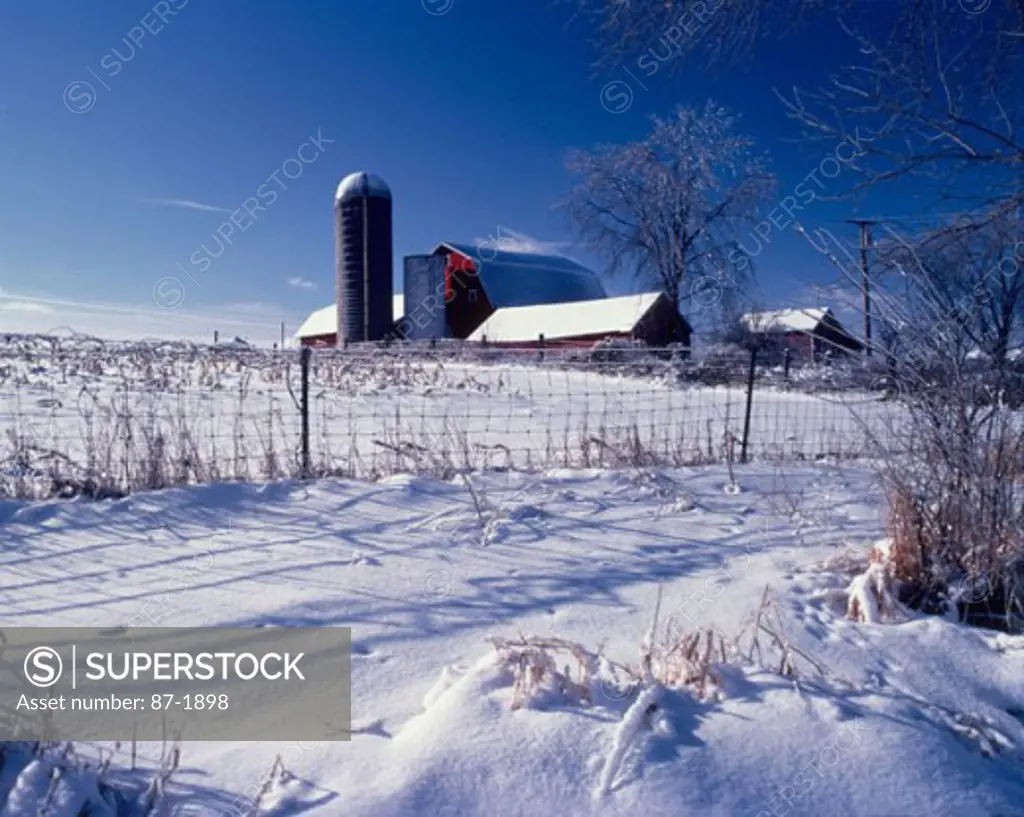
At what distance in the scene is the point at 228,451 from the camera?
6.30m

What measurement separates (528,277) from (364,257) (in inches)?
486

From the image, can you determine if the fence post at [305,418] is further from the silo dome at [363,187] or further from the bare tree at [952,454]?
the silo dome at [363,187]

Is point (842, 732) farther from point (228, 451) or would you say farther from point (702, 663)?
point (228, 451)

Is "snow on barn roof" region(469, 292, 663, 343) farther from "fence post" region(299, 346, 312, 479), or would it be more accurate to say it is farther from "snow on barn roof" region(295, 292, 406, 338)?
"fence post" region(299, 346, 312, 479)

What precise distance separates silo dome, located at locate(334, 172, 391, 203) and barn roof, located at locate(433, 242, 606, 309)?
8.18 metres

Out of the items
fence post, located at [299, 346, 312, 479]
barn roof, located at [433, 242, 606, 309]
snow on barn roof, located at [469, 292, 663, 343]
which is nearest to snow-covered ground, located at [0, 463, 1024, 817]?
fence post, located at [299, 346, 312, 479]

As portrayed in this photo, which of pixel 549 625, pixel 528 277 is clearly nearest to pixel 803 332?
pixel 549 625

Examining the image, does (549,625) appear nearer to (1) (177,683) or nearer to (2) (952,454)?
(1) (177,683)

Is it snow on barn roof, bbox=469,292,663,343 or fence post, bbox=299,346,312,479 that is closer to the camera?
fence post, bbox=299,346,312,479

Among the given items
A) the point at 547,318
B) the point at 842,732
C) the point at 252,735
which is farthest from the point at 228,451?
the point at 547,318

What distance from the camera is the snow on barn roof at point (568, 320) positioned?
87.3ft

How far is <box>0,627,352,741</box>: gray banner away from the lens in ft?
7.08

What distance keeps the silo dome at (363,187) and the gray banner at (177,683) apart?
26.5m

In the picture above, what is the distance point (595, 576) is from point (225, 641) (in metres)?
1.75
